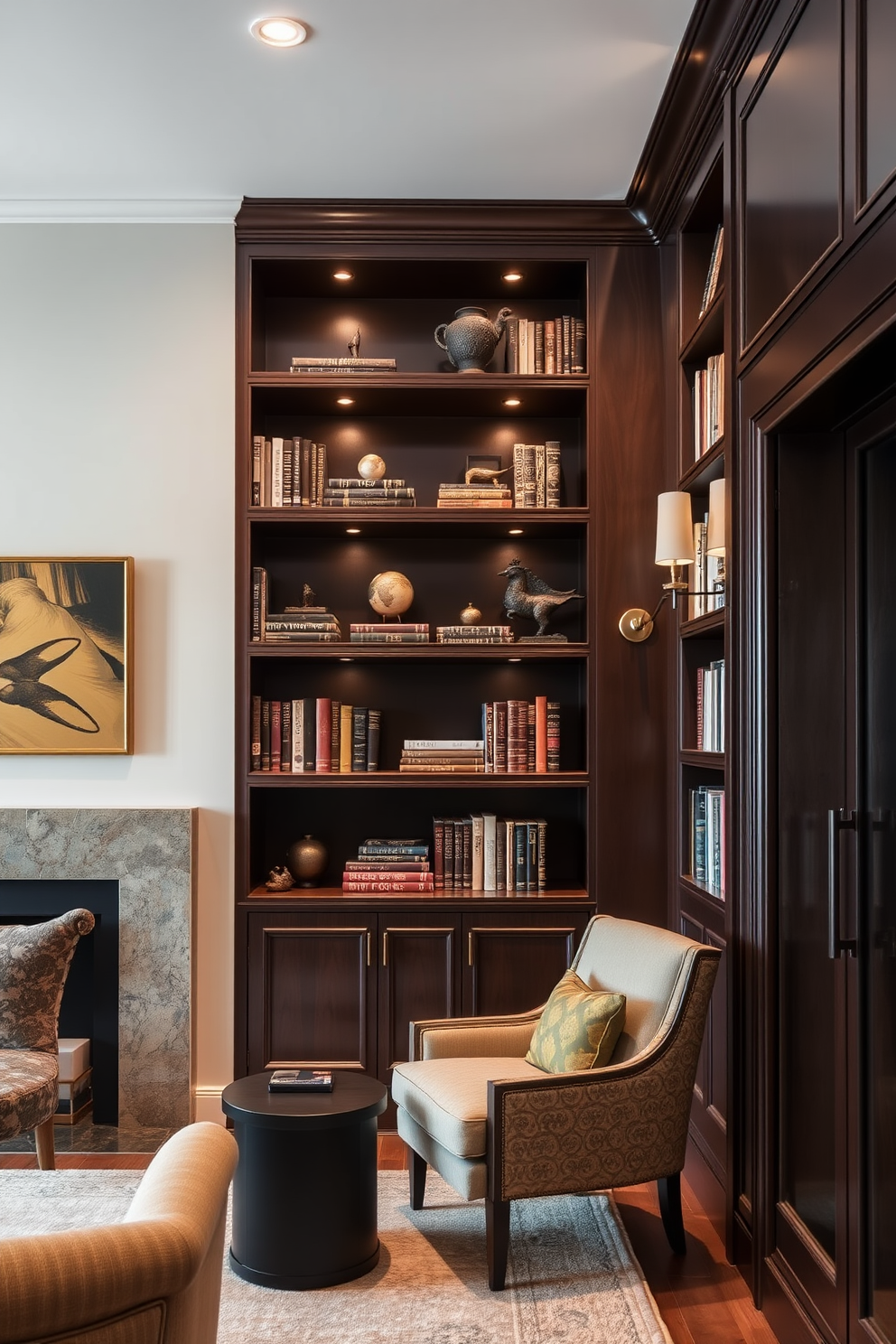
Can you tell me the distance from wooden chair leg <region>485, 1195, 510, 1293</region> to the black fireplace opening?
1.70m

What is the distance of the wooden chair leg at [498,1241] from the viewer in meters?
2.72

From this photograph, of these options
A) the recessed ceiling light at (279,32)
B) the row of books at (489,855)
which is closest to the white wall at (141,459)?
the row of books at (489,855)

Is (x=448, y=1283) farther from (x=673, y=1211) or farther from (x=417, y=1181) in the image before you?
(x=673, y=1211)

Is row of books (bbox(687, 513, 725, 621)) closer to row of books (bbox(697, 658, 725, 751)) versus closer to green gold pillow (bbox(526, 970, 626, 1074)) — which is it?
row of books (bbox(697, 658, 725, 751))

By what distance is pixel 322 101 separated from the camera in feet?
10.8

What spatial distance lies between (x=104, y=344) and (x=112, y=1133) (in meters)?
2.69

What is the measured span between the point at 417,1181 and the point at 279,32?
3.07 m

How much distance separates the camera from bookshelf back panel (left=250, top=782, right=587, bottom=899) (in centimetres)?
425

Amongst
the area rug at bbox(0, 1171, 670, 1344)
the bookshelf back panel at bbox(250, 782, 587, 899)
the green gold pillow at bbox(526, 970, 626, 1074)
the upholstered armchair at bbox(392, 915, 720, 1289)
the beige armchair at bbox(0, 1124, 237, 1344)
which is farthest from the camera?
the bookshelf back panel at bbox(250, 782, 587, 899)

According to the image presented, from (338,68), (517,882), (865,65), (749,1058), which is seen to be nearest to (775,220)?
(865,65)

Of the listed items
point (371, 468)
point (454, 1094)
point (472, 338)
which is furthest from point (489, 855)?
point (472, 338)

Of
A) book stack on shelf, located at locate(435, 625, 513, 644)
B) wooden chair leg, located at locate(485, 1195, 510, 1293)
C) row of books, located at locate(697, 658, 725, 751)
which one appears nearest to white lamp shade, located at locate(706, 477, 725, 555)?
row of books, located at locate(697, 658, 725, 751)

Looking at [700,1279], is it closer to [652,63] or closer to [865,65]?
[865,65]

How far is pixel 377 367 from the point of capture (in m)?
4.00
